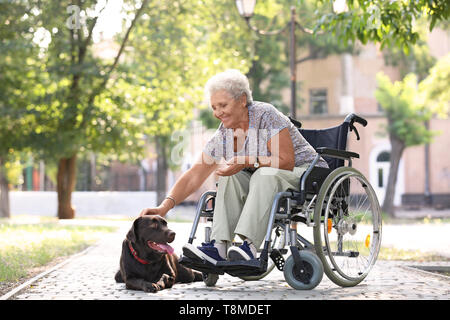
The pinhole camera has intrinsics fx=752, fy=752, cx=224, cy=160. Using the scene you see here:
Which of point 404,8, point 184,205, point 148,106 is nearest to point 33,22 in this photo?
point 148,106

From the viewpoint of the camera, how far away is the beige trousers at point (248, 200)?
5.19 m

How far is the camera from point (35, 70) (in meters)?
19.2

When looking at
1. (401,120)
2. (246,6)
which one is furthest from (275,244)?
(401,120)

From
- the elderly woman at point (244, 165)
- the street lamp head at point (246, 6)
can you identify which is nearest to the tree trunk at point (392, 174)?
the street lamp head at point (246, 6)

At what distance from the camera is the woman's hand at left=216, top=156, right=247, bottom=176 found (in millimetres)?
5402

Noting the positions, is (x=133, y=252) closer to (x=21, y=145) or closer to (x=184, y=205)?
(x=21, y=145)

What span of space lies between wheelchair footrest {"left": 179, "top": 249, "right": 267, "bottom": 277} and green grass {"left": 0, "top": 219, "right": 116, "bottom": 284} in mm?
2155

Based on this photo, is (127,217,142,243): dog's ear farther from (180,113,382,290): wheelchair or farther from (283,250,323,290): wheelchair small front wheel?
(283,250,323,290): wheelchair small front wheel

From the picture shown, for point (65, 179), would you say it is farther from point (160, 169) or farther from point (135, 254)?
point (135, 254)

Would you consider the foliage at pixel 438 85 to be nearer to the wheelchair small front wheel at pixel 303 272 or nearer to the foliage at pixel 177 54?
the foliage at pixel 177 54

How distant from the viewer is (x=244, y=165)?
5.43m

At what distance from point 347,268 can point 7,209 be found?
75.0 feet

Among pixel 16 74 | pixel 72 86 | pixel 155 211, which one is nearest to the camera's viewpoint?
pixel 155 211

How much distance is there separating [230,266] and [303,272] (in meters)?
0.70
